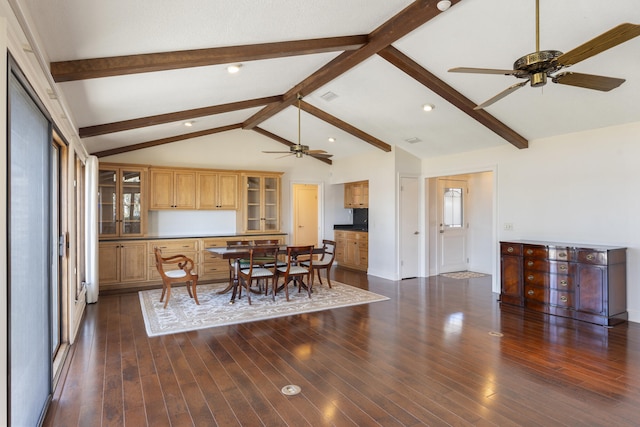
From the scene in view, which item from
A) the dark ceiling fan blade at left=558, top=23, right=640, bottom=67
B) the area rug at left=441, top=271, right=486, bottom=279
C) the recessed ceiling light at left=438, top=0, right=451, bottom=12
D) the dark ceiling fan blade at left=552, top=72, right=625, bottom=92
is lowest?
the area rug at left=441, top=271, right=486, bottom=279

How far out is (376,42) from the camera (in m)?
3.73

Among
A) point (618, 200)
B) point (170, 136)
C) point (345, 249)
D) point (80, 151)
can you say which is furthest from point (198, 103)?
point (618, 200)

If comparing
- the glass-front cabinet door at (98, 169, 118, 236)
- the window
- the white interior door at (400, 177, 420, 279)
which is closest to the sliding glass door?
the glass-front cabinet door at (98, 169, 118, 236)

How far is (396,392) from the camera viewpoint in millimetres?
2670

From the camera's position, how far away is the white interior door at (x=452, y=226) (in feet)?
25.2

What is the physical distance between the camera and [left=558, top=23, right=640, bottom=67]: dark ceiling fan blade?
6.32ft

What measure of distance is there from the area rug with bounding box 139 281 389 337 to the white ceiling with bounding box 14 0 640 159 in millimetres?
2546

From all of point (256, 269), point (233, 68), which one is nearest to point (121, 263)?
point (256, 269)

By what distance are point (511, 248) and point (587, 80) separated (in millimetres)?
3044

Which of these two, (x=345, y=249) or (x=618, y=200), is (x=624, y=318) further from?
(x=345, y=249)

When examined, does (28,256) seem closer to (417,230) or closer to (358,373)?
(358,373)

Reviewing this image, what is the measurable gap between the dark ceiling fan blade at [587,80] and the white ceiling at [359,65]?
2.41ft

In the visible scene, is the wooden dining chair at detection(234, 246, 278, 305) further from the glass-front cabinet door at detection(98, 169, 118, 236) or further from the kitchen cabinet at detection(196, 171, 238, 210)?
the glass-front cabinet door at detection(98, 169, 118, 236)

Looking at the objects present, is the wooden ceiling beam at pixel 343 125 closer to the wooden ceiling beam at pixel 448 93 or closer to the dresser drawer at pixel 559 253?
the wooden ceiling beam at pixel 448 93
